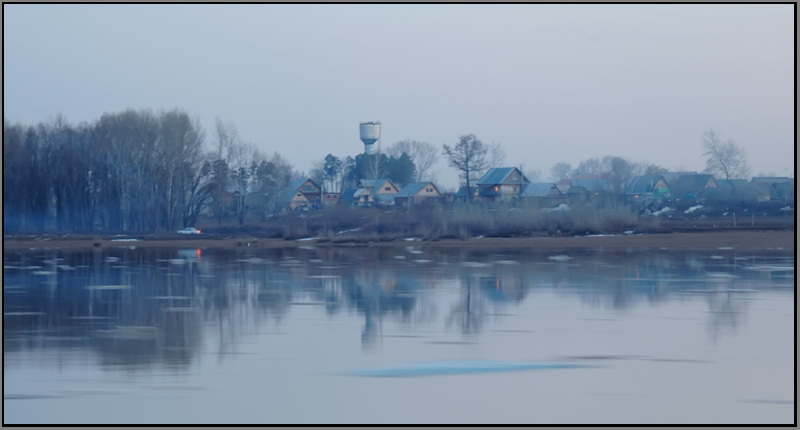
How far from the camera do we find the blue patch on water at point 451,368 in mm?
8938

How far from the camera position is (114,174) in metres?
51.8

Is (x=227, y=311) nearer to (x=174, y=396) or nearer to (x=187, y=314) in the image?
(x=187, y=314)

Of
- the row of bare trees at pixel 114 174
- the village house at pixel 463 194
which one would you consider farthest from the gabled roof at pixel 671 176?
the row of bare trees at pixel 114 174

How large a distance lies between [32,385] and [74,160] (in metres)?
47.4

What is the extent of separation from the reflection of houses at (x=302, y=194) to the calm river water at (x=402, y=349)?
195 feet

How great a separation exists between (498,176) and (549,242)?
37.2m

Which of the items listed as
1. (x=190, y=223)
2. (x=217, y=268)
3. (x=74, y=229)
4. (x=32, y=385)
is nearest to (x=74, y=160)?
(x=74, y=229)

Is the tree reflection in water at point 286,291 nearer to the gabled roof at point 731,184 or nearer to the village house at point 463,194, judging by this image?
the village house at point 463,194

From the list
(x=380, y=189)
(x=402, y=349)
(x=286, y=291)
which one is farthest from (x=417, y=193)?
(x=402, y=349)

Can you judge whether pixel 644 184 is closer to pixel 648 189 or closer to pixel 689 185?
pixel 648 189

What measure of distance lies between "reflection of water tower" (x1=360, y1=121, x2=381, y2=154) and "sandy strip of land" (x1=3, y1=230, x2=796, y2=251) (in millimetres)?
41326

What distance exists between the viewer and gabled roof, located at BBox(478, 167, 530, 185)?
2879 inches

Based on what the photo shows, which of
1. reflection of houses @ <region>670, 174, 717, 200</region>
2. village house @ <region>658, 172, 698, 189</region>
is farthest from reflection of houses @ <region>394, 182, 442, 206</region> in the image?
village house @ <region>658, 172, 698, 189</region>

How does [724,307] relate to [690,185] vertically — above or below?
below
